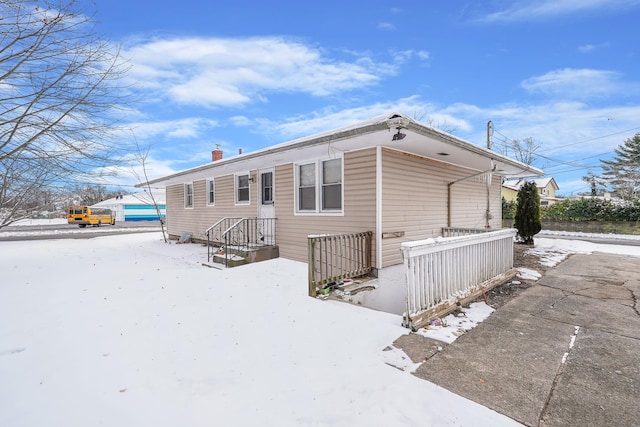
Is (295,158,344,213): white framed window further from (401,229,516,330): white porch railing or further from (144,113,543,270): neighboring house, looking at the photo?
(401,229,516,330): white porch railing

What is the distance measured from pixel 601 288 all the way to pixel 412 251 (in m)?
4.59

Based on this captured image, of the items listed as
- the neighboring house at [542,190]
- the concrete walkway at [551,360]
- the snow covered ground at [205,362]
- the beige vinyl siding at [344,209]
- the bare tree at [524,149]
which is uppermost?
the bare tree at [524,149]

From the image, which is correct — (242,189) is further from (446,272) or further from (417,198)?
(446,272)

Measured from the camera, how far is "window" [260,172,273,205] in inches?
356

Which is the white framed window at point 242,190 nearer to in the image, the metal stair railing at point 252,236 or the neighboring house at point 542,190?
the metal stair railing at point 252,236

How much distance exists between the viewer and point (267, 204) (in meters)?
9.12

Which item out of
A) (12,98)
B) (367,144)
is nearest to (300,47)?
(367,144)

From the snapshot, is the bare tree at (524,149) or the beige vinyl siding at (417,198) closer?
the beige vinyl siding at (417,198)

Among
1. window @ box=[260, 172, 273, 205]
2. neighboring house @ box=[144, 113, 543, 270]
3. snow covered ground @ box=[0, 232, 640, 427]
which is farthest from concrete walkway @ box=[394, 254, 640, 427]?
window @ box=[260, 172, 273, 205]

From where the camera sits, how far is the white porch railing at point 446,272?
12.1ft

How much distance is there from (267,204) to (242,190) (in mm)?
1631

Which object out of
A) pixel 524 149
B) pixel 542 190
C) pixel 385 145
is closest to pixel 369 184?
pixel 385 145

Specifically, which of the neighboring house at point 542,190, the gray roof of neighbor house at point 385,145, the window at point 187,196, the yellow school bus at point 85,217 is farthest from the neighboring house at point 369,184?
the neighboring house at point 542,190

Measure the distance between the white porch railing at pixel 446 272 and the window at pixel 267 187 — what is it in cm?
590
